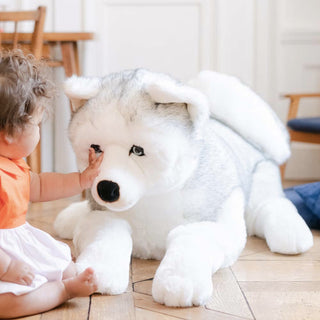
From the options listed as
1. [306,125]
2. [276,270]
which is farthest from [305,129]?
[276,270]

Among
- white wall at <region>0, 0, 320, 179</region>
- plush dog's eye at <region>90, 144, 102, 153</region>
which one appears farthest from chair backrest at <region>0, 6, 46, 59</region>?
plush dog's eye at <region>90, 144, 102, 153</region>

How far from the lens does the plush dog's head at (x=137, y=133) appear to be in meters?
1.24

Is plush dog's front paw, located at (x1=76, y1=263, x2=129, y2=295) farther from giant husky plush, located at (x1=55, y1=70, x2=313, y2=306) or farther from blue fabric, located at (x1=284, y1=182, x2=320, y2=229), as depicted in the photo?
blue fabric, located at (x1=284, y1=182, x2=320, y2=229)

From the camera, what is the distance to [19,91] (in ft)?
3.47

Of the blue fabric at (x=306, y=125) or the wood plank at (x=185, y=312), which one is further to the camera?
the blue fabric at (x=306, y=125)

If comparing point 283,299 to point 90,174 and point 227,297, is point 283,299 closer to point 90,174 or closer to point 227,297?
point 227,297

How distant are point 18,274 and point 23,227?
4.5 inches

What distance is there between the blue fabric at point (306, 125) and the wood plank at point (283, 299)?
1398mm

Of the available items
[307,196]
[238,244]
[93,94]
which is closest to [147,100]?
[93,94]

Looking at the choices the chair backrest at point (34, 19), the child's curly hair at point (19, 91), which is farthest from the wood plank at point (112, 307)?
the chair backrest at point (34, 19)

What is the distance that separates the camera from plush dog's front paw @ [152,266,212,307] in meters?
1.10

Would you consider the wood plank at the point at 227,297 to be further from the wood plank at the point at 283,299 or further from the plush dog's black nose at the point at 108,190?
the plush dog's black nose at the point at 108,190

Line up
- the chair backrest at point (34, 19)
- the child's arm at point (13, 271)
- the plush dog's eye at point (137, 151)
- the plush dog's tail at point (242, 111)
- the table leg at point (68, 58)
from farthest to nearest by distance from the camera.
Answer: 1. the table leg at point (68, 58)
2. the chair backrest at point (34, 19)
3. the plush dog's tail at point (242, 111)
4. the plush dog's eye at point (137, 151)
5. the child's arm at point (13, 271)

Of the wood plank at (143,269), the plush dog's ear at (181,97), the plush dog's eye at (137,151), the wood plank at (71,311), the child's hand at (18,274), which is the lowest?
the wood plank at (143,269)
